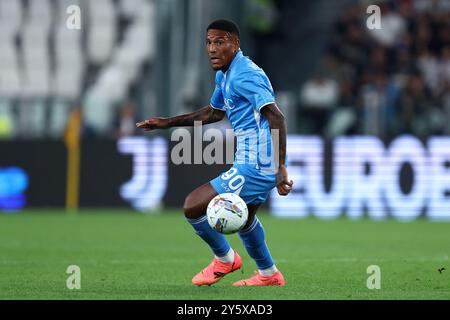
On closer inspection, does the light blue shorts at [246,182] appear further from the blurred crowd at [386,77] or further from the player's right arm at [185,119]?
the blurred crowd at [386,77]

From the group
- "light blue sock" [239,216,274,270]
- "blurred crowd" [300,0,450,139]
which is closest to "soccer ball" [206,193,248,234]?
"light blue sock" [239,216,274,270]

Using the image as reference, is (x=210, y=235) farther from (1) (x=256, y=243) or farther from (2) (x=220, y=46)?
(2) (x=220, y=46)

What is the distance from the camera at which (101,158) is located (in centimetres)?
2003

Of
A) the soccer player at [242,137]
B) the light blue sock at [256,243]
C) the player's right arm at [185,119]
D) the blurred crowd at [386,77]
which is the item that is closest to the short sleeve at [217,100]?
the player's right arm at [185,119]

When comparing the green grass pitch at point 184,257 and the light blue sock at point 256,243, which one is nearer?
the green grass pitch at point 184,257

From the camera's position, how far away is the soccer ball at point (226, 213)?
871 cm

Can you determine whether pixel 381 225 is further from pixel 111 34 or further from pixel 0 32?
pixel 0 32

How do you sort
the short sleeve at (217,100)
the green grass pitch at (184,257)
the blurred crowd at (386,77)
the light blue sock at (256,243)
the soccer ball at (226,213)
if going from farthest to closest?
the blurred crowd at (386,77), the short sleeve at (217,100), the light blue sock at (256,243), the green grass pitch at (184,257), the soccer ball at (226,213)

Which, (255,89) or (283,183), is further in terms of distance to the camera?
(255,89)

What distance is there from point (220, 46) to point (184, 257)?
393cm

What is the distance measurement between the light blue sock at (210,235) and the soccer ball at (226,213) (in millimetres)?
289

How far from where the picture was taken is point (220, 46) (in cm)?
905

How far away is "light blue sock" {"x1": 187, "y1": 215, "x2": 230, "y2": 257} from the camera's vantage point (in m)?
9.11

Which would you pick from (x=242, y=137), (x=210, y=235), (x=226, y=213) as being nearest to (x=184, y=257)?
(x=210, y=235)
